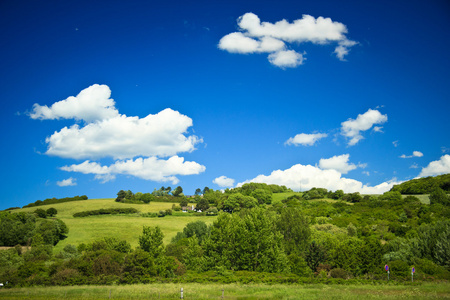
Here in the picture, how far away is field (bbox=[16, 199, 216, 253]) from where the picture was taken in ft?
327

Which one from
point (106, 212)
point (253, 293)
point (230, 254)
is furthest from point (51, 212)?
point (253, 293)

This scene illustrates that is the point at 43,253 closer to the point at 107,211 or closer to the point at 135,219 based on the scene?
the point at 135,219

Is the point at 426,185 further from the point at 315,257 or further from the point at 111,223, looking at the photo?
the point at 111,223

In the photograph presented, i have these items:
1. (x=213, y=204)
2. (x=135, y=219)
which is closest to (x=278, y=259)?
(x=135, y=219)

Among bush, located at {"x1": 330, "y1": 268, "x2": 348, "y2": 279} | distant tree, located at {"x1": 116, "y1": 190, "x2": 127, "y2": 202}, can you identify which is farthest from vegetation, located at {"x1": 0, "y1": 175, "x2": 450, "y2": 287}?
distant tree, located at {"x1": 116, "y1": 190, "x2": 127, "y2": 202}

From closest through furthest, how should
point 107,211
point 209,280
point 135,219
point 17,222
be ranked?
point 209,280
point 17,222
point 135,219
point 107,211

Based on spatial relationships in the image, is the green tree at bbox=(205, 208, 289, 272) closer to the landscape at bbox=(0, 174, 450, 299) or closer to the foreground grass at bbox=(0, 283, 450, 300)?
the landscape at bbox=(0, 174, 450, 299)

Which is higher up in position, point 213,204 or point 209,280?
point 213,204

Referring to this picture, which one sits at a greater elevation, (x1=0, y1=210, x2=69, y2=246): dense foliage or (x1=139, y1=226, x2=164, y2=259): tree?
(x1=0, y1=210, x2=69, y2=246): dense foliage

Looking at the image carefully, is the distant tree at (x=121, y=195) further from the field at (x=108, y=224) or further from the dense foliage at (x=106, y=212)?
the dense foliage at (x=106, y=212)

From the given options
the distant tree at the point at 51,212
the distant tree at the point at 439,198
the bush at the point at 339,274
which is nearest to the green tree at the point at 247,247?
the bush at the point at 339,274

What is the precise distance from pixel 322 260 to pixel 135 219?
79.4 metres

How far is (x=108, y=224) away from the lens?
113 meters

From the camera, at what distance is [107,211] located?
136 metres
